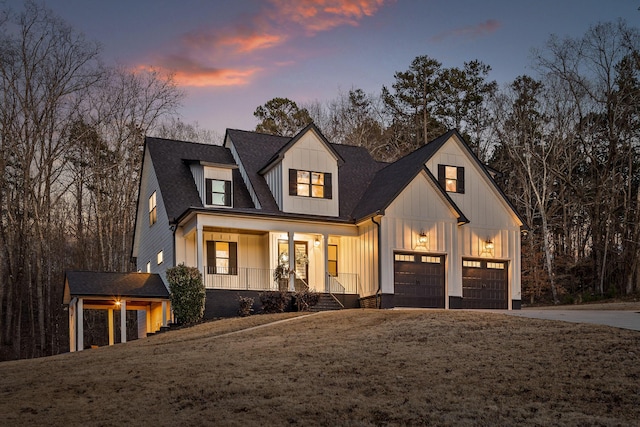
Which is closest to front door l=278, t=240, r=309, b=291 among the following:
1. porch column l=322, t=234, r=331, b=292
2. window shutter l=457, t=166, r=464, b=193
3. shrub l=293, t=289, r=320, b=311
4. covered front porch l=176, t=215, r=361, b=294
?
covered front porch l=176, t=215, r=361, b=294

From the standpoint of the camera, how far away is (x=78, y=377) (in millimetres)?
15070

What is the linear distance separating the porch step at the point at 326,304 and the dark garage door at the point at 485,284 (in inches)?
188

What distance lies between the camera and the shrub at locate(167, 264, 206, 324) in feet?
82.2

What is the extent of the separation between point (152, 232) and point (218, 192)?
4369mm

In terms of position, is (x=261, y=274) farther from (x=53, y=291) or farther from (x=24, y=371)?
(x=53, y=291)

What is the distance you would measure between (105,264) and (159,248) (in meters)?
13.2

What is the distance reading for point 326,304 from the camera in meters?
26.9

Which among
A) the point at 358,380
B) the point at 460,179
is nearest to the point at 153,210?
the point at 460,179

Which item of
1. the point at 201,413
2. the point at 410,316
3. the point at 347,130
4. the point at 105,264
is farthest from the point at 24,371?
the point at 347,130

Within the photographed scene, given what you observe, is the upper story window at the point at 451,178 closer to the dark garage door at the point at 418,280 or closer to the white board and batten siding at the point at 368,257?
the dark garage door at the point at 418,280

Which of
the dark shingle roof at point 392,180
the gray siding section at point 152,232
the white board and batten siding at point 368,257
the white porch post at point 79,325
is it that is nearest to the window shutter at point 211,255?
the gray siding section at point 152,232

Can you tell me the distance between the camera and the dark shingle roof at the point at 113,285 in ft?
88.3

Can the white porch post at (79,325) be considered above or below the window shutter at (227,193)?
below

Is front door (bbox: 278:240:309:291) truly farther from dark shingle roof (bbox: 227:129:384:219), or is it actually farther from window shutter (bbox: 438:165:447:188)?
window shutter (bbox: 438:165:447:188)
